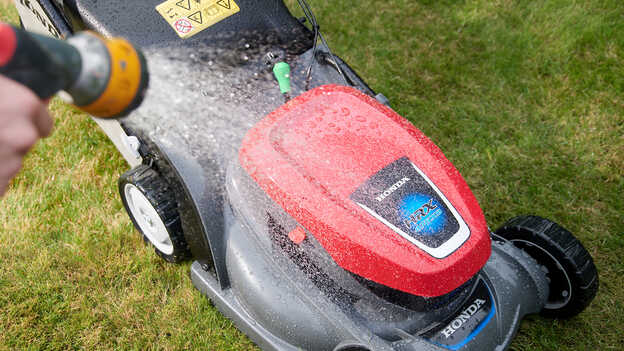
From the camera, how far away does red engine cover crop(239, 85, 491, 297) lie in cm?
135

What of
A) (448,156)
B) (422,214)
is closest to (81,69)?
(422,214)

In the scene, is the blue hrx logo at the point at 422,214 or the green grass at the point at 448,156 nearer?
the blue hrx logo at the point at 422,214

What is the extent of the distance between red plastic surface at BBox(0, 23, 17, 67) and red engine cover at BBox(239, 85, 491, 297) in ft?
2.18

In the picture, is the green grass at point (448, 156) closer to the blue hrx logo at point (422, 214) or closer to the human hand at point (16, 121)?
the blue hrx logo at point (422, 214)

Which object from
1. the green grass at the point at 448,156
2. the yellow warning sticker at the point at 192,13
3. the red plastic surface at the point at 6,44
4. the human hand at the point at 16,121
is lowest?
the green grass at the point at 448,156

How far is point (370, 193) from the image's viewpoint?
1391 mm

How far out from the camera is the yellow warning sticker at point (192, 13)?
1829 mm


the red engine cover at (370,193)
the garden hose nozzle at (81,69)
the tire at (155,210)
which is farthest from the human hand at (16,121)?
the tire at (155,210)

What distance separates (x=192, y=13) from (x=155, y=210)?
2.13ft

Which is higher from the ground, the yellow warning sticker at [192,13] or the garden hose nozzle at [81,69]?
the garden hose nozzle at [81,69]

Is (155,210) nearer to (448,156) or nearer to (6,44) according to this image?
(6,44)

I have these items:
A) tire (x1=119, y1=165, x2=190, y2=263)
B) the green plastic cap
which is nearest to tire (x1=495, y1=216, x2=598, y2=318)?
the green plastic cap

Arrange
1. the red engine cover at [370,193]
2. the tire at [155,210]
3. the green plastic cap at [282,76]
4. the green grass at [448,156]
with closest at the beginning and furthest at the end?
the red engine cover at [370,193], the green plastic cap at [282,76], the tire at [155,210], the green grass at [448,156]

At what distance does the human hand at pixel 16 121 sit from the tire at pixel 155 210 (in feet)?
2.60
